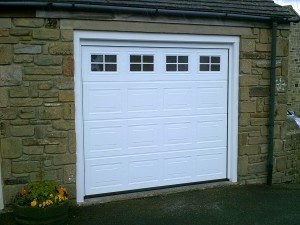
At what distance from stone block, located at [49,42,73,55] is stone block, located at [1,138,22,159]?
4.43 feet

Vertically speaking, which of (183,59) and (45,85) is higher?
(183,59)

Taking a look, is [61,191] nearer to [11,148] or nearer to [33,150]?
Result: [33,150]

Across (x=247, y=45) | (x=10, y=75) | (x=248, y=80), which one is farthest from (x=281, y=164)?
(x=10, y=75)

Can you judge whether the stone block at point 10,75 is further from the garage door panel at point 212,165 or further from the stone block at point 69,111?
the garage door panel at point 212,165

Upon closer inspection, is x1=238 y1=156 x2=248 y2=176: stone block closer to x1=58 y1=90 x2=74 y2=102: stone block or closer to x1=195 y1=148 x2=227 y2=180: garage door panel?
x1=195 y1=148 x2=227 y2=180: garage door panel

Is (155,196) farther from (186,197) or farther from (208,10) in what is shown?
(208,10)

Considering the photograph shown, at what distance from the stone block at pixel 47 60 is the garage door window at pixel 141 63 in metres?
1.14

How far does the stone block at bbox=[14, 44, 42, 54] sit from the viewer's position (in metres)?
5.07

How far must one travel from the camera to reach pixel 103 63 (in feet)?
18.3

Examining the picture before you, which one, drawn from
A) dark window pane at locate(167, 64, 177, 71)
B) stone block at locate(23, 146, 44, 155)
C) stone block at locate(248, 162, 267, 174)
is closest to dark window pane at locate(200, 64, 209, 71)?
dark window pane at locate(167, 64, 177, 71)

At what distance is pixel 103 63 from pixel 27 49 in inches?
44.0

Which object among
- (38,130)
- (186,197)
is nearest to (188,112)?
(186,197)

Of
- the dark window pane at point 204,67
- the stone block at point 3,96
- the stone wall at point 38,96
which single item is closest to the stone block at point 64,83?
the stone wall at point 38,96

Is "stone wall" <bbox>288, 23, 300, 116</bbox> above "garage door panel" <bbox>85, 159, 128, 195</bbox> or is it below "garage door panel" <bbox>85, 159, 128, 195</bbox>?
above
